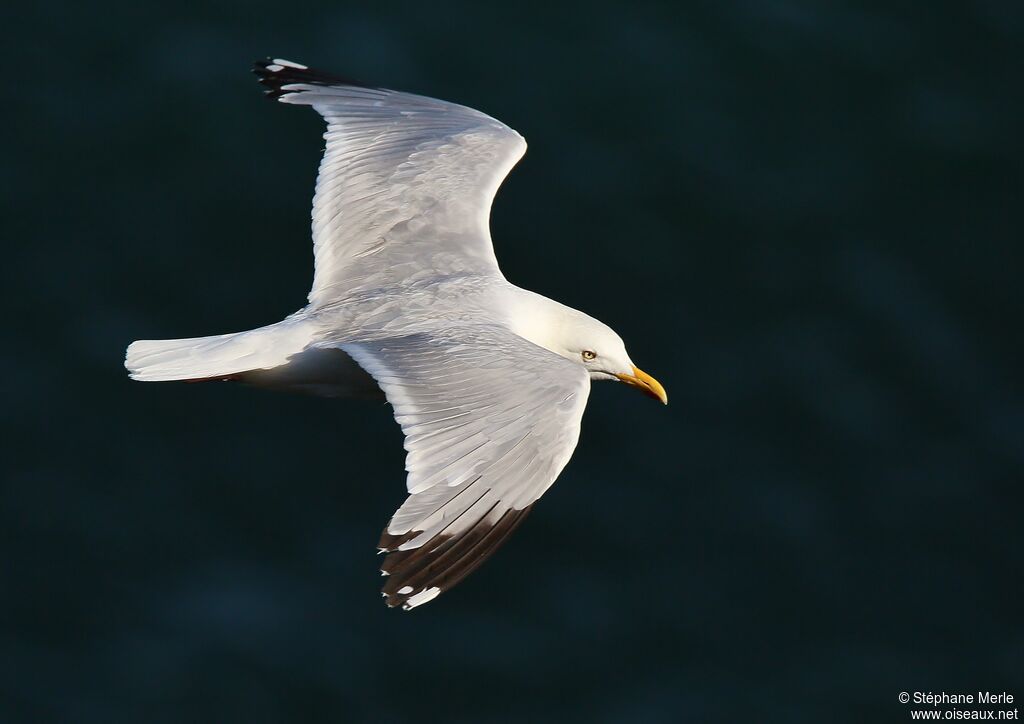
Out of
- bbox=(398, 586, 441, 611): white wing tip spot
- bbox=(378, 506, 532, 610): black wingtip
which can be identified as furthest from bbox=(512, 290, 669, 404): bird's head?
bbox=(398, 586, 441, 611): white wing tip spot

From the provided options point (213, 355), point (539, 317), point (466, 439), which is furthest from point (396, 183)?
point (466, 439)

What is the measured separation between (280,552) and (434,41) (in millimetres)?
3952

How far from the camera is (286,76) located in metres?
9.52

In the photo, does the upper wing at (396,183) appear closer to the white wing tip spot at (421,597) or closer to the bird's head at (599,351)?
the bird's head at (599,351)

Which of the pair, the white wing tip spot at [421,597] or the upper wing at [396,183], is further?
the upper wing at [396,183]

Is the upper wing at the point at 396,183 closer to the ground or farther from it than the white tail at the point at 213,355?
farther from it

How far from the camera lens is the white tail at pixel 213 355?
23.9 feet

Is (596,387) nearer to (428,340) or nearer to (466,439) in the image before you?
(428,340)

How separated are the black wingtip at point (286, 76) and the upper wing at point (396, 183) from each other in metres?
0.01

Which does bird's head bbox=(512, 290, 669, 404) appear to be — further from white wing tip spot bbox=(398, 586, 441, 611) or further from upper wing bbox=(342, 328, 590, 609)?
white wing tip spot bbox=(398, 586, 441, 611)

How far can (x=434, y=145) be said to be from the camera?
8.88m

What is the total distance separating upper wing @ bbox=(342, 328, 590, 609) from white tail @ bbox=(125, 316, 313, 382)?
47cm

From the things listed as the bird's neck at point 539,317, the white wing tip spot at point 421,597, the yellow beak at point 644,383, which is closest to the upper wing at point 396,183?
the bird's neck at point 539,317

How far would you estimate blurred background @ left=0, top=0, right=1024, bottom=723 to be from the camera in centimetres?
815
